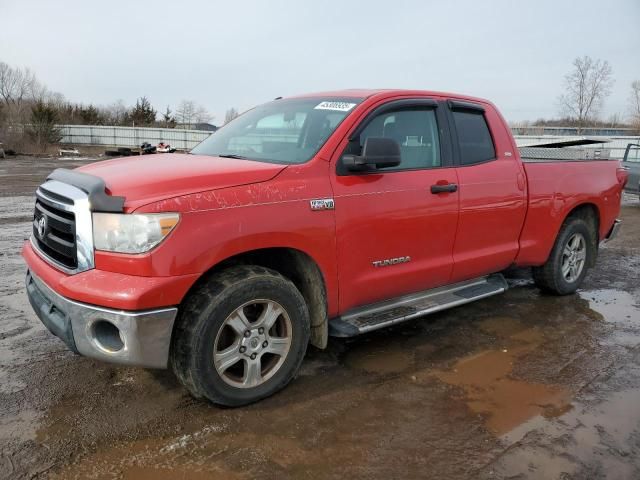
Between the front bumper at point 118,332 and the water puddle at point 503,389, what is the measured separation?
6.09ft

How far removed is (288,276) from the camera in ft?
11.2

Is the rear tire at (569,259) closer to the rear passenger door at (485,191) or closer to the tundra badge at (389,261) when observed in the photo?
the rear passenger door at (485,191)

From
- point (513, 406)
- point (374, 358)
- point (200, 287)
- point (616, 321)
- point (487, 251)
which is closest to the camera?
point (200, 287)

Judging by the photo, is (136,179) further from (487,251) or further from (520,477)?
(487,251)

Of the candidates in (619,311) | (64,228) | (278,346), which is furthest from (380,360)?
(619,311)

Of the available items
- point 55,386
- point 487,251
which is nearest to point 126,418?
point 55,386

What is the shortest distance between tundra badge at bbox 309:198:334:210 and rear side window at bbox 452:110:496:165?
146 cm

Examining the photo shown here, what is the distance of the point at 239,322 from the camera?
2951 mm

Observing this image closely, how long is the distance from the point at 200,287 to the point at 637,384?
2911 millimetres

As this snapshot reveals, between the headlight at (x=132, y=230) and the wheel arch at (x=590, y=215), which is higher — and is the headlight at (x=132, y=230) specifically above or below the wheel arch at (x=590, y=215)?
above

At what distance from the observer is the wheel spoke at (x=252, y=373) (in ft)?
9.96

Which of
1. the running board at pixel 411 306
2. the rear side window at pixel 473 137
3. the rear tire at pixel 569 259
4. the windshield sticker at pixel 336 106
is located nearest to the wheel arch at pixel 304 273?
the running board at pixel 411 306

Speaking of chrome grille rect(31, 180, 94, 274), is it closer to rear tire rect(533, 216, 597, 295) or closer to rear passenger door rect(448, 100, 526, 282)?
rear passenger door rect(448, 100, 526, 282)

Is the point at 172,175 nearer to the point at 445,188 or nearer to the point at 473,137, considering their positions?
the point at 445,188
